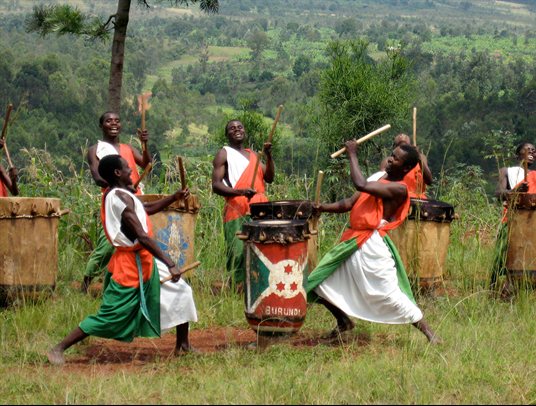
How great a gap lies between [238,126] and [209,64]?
95872mm

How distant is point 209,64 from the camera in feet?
337

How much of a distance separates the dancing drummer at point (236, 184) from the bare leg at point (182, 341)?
1.72 meters

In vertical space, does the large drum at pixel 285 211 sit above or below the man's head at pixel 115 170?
below

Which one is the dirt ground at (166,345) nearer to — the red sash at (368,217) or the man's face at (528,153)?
the red sash at (368,217)

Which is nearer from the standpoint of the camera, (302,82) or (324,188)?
(324,188)

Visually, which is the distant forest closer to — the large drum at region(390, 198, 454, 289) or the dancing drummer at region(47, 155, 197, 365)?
the large drum at region(390, 198, 454, 289)

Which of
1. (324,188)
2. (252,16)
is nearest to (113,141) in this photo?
(324,188)

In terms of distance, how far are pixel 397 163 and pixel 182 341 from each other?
1640 mm

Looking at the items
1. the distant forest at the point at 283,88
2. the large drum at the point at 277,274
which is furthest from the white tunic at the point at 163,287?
the distant forest at the point at 283,88

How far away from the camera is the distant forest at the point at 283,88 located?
73.0 feet

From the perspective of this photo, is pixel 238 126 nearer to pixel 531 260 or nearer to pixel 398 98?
pixel 531 260

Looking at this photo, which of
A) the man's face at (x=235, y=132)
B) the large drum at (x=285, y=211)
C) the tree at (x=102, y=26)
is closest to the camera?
the large drum at (x=285, y=211)

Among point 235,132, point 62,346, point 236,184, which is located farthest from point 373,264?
point 235,132

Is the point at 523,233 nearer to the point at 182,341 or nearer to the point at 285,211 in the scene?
the point at 285,211
